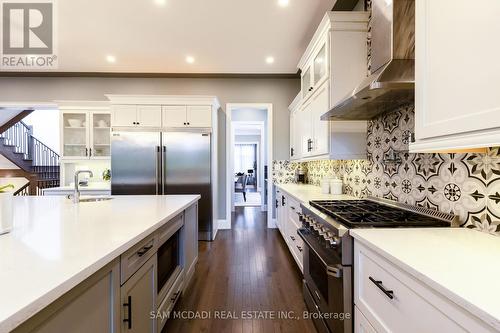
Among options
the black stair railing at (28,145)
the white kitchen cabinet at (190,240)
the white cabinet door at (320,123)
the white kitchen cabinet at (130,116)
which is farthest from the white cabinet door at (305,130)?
the black stair railing at (28,145)

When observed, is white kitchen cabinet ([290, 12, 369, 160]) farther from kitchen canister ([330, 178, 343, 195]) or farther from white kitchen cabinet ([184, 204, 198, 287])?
white kitchen cabinet ([184, 204, 198, 287])

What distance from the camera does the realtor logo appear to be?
2.61m

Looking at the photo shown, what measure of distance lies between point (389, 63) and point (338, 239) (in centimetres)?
109

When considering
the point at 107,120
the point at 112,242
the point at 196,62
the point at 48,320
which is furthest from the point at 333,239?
the point at 107,120

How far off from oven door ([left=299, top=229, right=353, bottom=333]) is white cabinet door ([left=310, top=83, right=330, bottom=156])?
0.95 metres

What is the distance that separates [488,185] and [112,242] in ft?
5.70

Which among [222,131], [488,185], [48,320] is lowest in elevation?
[48,320]

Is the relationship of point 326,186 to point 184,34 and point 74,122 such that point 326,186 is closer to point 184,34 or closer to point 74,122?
point 184,34

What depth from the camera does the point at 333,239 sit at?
1.36 meters

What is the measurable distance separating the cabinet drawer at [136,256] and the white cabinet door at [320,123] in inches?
67.8

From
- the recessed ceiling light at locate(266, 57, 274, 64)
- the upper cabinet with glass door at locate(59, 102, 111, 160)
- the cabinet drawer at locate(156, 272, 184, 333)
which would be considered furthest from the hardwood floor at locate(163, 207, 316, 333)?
the recessed ceiling light at locate(266, 57, 274, 64)

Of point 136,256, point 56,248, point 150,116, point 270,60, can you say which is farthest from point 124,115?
point 56,248

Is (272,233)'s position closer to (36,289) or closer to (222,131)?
(222,131)

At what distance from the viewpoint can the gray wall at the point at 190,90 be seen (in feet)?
14.4
